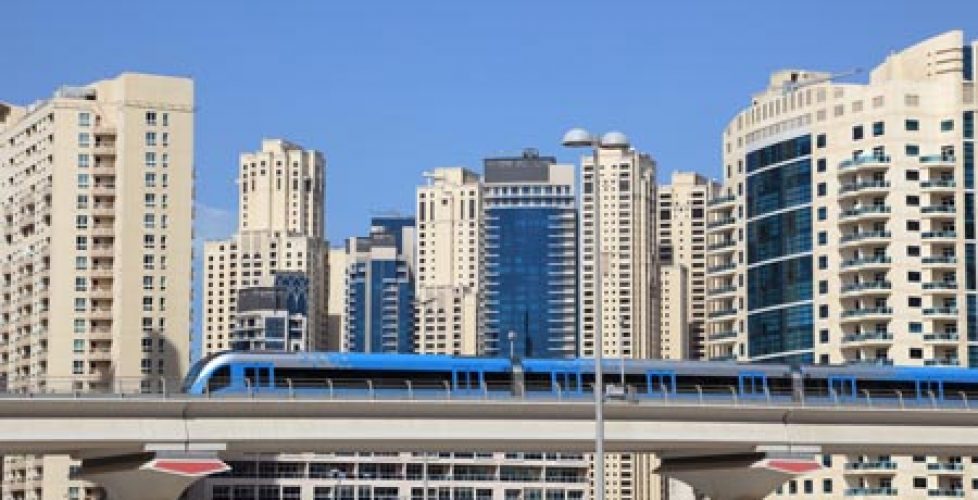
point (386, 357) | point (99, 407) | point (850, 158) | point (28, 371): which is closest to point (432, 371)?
point (386, 357)

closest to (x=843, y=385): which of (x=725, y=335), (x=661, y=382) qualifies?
(x=661, y=382)

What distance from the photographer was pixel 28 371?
173 m

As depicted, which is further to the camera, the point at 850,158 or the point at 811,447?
Result: the point at 850,158

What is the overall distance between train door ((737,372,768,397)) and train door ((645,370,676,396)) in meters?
3.28

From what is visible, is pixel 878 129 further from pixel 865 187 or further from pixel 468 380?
pixel 468 380

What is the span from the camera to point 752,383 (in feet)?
297

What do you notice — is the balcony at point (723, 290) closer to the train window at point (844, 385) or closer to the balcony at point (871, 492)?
the balcony at point (871, 492)

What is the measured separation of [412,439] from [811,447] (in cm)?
1695

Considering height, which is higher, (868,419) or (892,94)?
(892,94)

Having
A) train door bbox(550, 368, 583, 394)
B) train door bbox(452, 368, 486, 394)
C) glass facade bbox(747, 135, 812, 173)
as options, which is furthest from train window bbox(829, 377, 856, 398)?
glass facade bbox(747, 135, 812, 173)

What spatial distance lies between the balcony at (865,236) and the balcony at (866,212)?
130cm

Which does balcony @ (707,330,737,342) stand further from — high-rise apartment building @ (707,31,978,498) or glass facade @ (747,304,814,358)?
high-rise apartment building @ (707,31,978,498)

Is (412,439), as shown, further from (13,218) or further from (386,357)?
(13,218)

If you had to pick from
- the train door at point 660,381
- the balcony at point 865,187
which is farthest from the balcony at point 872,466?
the train door at point 660,381
